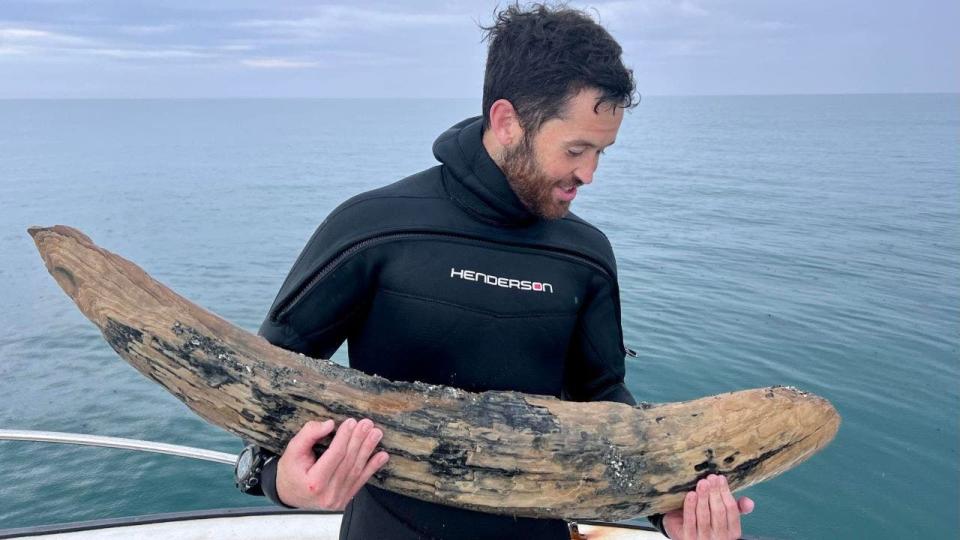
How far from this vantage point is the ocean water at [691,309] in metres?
12.1

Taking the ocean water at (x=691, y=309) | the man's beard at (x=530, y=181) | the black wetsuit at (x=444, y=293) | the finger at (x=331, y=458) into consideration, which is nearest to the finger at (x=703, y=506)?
the black wetsuit at (x=444, y=293)

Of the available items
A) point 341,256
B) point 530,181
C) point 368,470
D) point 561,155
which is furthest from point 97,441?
point 561,155

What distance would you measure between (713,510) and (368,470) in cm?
115

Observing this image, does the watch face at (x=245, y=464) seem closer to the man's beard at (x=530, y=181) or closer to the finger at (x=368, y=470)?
the finger at (x=368, y=470)

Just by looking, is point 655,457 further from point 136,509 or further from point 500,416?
point 136,509

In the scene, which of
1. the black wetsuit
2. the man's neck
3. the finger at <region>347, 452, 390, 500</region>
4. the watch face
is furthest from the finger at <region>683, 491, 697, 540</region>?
the watch face

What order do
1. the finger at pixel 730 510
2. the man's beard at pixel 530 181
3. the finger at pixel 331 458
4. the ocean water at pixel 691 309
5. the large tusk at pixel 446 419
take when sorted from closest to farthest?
the finger at pixel 331 458
the large tusk at pixel 446 419
the finger at pixel 730 510
the man's beard at pixel 530 181
the ocean water at pixel 691 309

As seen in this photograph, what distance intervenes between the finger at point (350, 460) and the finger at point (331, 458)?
0.01 m

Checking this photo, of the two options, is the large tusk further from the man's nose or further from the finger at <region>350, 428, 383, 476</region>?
the man's nose

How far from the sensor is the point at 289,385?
2.38 m

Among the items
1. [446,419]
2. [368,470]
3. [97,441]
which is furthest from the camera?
[97,441]

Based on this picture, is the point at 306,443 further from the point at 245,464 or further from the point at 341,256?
the point at 341,256

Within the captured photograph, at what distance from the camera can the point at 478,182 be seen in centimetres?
266

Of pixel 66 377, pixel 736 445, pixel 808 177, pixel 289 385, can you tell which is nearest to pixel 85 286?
pixel 289 385
